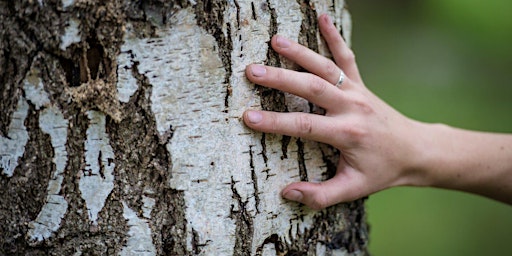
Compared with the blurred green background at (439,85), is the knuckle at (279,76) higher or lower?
lower

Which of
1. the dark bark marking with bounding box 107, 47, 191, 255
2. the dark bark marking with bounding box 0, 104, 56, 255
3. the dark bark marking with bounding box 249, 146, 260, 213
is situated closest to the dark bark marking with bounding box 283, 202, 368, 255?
the dark bark marking with bounding box 249, 146, 260, 213

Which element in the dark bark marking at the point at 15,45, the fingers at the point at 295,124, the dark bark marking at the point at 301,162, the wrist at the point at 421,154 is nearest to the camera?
the dark bark marking at the point at 15,45

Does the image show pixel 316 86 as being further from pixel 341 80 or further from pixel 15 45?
pixel 15 45

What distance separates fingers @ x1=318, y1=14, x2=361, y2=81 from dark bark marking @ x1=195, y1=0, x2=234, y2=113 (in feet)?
0.79

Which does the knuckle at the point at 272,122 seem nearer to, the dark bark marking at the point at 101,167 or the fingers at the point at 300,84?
the fingers at the point at 300,84

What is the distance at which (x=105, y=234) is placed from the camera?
103 cm

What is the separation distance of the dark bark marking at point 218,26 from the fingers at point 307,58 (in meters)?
0.10

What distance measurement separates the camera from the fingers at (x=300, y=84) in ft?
3.49

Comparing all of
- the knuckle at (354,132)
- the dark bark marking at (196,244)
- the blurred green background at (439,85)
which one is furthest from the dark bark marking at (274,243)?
the blurred green background at (439,85)

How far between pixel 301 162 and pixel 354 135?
0.12 meters

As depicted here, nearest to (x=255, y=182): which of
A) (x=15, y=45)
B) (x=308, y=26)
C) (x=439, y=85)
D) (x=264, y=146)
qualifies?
(x=264, y=146)

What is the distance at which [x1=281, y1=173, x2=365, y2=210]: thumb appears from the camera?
3.75ft

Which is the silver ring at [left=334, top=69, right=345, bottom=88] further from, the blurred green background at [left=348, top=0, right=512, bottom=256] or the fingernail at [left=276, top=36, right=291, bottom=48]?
the blurred green background at [left=348, top=0, right=512, bottom=256]

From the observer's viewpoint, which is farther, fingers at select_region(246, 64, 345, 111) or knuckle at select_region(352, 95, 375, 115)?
knuckle at select_region(352, 95, 375, 115)
